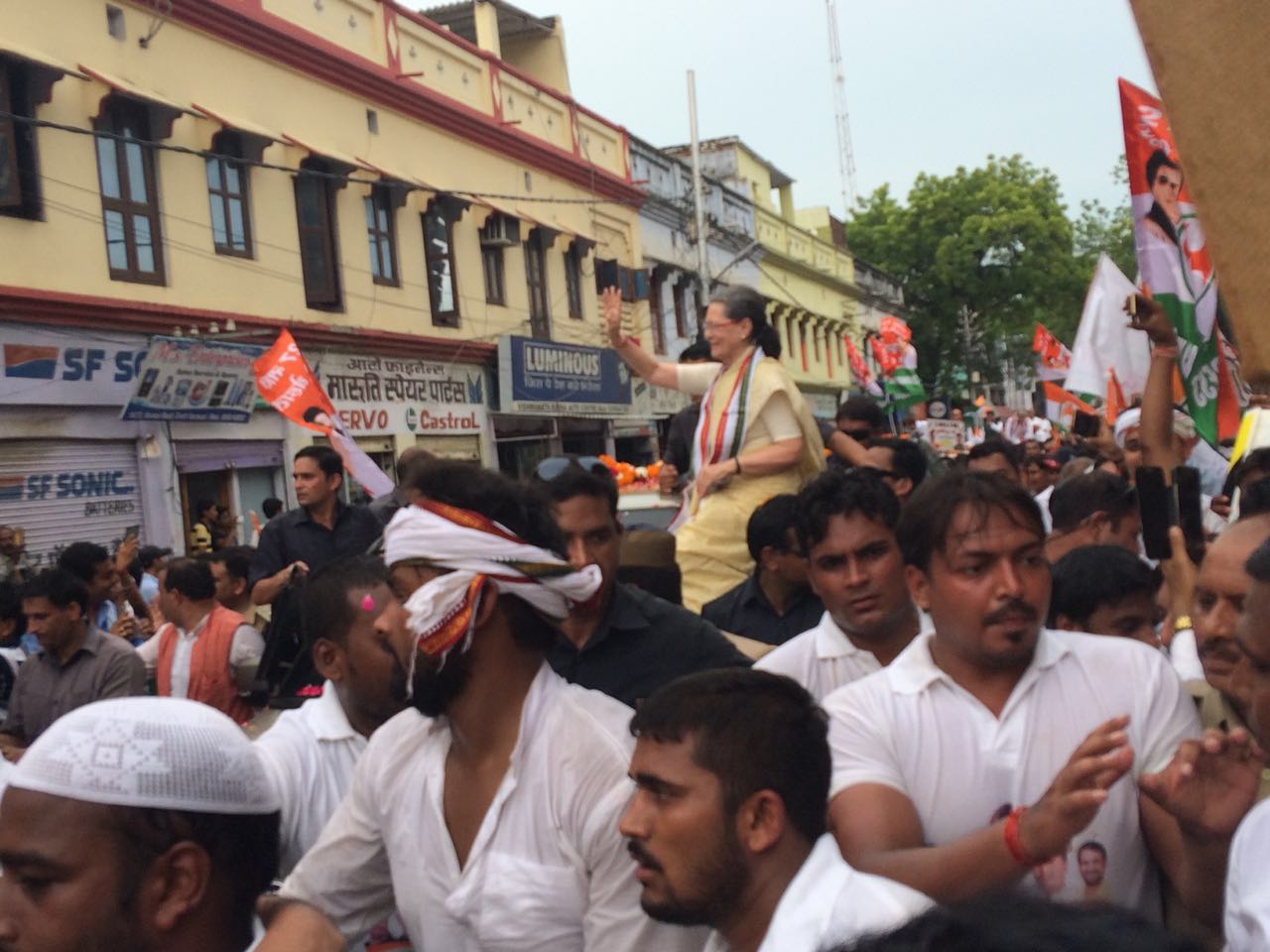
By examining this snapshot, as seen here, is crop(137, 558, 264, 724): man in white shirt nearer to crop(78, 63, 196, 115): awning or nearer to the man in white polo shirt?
the man in white polo shirt

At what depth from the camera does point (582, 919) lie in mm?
2531

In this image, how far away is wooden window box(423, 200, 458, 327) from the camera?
834 inches

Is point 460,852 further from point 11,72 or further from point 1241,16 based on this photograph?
point 11,72

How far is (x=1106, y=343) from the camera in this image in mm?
7254

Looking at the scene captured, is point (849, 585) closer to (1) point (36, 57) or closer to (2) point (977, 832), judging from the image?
(2) point (977, 832)

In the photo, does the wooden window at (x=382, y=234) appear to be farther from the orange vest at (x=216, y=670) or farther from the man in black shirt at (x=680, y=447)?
the orange vest at (x=216, y=670)

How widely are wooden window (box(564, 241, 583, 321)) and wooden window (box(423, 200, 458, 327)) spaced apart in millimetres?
4033

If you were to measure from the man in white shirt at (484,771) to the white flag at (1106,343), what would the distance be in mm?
5109

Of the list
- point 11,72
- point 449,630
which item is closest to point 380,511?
point 449,630

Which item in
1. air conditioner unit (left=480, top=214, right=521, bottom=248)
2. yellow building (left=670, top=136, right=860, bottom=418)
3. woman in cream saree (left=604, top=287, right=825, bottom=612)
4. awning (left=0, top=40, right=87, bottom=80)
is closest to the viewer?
woman in cream saree (left=604, top=287, right=825, bottom=612)

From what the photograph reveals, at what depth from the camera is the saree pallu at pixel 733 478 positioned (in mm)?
5453

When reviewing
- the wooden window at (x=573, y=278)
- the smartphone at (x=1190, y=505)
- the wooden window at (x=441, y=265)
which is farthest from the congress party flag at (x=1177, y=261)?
the wooden window at (x=573, y=278)

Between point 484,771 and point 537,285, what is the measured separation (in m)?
22.3

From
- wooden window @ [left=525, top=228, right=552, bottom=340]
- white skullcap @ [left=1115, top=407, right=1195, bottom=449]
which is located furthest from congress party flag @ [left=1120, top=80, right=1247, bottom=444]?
wooden window @ [left=525, top=228, right=552, bottom=340]
